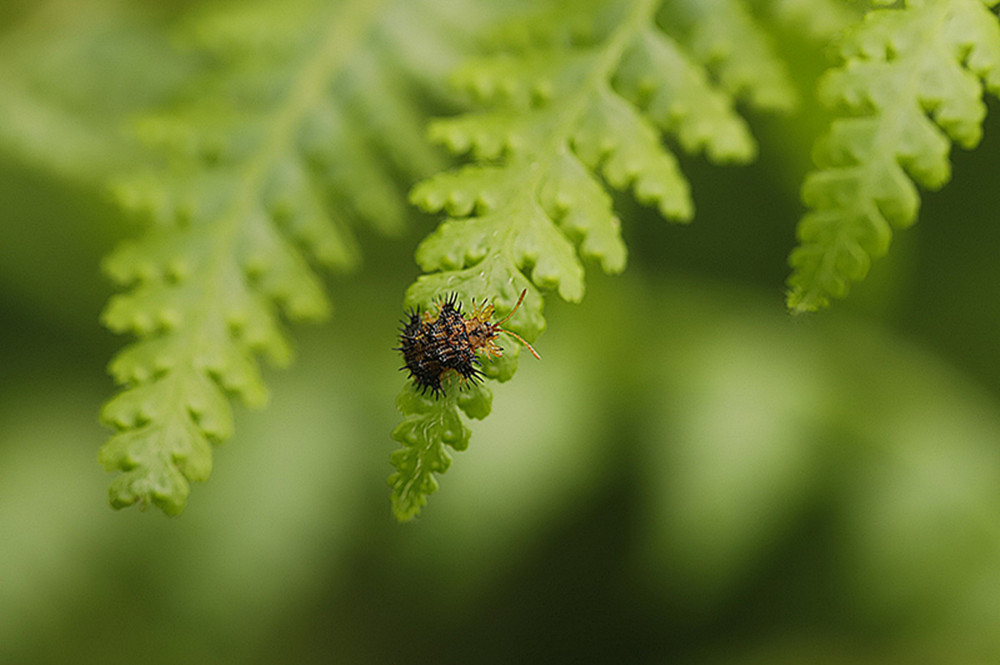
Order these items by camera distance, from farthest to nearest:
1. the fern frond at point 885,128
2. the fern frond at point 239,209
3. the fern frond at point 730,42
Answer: the fern frond at point 730,42 < the fern frond at point 239,209 < the fern frond at point 885,128

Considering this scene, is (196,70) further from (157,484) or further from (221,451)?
(157,484)

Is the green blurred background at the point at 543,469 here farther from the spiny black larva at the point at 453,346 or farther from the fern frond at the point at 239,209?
the spiny black larva at the point at 453,346

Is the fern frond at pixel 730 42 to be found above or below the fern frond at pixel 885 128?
above

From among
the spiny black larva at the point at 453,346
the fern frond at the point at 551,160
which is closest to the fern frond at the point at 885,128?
the fern frond at the point at 551,160

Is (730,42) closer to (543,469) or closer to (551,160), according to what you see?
(551,160)

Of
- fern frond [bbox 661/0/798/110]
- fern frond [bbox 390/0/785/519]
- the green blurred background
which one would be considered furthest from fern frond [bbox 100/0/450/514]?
the green blurred background

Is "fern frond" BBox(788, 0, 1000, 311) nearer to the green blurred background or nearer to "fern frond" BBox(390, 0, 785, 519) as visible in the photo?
"fern frond" BBox(390, 0, 785, 519)

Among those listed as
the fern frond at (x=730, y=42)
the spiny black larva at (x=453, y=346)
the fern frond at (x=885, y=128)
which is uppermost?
the fern frond at (x=730, y=42)
